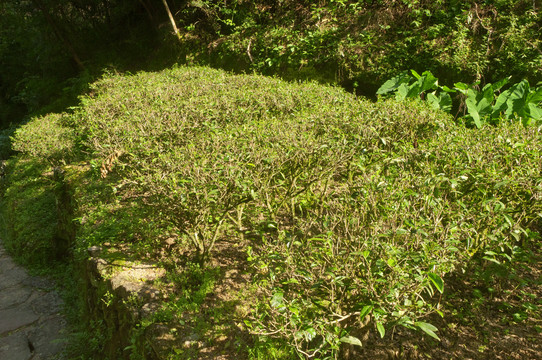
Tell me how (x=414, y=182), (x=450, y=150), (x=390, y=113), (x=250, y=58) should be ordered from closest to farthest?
(x=414, y=182), (x=450, y=150), (x=390, y=113), (x=250, y=58)

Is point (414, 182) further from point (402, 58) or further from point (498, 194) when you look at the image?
point (402, 58)

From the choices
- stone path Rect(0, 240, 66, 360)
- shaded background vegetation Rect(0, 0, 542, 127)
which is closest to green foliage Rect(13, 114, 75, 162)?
stone path Rect(0, 240, 66, 360)

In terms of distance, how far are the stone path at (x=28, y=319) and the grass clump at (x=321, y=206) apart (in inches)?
57.2

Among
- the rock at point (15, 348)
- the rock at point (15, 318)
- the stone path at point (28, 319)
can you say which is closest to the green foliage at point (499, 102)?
the stone path at point (28, 319)

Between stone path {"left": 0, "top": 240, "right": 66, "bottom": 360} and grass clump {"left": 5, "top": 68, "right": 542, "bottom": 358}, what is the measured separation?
1.45m

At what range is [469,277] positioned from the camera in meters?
3.44

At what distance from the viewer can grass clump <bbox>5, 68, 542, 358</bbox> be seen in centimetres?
211

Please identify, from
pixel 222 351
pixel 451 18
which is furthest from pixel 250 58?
pixel 222 351

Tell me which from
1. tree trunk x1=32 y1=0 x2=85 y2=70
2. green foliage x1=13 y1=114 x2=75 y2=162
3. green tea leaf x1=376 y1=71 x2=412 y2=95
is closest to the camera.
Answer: green tea leaf x1=376 y1=71 x2=412 y2=95

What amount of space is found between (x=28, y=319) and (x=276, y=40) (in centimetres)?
1017

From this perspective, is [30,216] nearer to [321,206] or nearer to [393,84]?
[321,206]

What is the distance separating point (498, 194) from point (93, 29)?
72.7 feet

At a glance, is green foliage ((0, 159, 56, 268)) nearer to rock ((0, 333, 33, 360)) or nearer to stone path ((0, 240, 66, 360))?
stone path ((0, 240, 66, 360))

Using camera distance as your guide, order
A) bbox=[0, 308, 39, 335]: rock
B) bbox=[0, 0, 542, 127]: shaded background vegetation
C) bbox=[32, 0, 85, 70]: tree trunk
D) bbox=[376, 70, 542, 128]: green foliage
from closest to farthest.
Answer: bbox=[0, 308, 39, 335]: rock, bbox=[376, 70, 542, 128]: green foliage, bbox=[0, 0, 542, 127]: shaded background vegetation, bbox=[32, 0, 85, 70]: tree trunk
